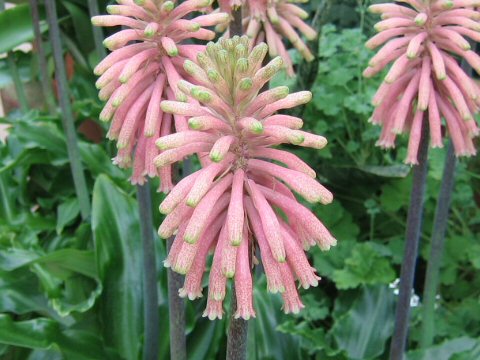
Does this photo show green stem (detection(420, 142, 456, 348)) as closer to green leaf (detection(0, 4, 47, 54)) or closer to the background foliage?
the background foliage

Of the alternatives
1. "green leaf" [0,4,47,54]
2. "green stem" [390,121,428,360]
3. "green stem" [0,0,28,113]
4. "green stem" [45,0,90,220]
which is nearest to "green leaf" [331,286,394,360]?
"green stem" [390,121,428,360]

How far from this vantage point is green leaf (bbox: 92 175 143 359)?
2.83m

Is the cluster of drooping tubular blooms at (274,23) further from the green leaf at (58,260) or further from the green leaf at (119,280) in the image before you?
the green leaf at (58,260)

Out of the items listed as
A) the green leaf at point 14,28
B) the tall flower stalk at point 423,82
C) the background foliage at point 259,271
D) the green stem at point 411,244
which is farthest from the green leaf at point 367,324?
the green leaf at point 14,28

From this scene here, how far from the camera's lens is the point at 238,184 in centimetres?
142

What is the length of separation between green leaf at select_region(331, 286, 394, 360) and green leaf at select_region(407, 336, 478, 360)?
0.17m

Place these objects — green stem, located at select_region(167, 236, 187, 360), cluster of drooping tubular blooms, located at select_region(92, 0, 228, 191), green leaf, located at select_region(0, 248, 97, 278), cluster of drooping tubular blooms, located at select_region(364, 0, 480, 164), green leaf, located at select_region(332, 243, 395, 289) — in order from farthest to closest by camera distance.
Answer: green leaf, located at select_region(332, 243, 395, 289)
green leaf, located at select_region(0, 248, 97, 278)
cluster of drooping tubular blooms, located at select_region(364, 0, 480, 164)
green stem, located at select_region(167, 236, 187, 360)
cluster of drooping tubular blooms, located at select_region(92, 0, 228, 191)

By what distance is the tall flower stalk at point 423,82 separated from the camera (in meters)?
2.17

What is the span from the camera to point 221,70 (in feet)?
4.54

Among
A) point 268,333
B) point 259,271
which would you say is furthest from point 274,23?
point 268,333

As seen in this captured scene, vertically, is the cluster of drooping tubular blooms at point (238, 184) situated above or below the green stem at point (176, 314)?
above

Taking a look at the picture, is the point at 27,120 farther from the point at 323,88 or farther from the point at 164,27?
the point at 164,27

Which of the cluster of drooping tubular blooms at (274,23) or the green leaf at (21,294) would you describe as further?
the green leaf at (21,294)

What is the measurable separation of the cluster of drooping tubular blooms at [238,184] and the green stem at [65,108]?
1.96 m
